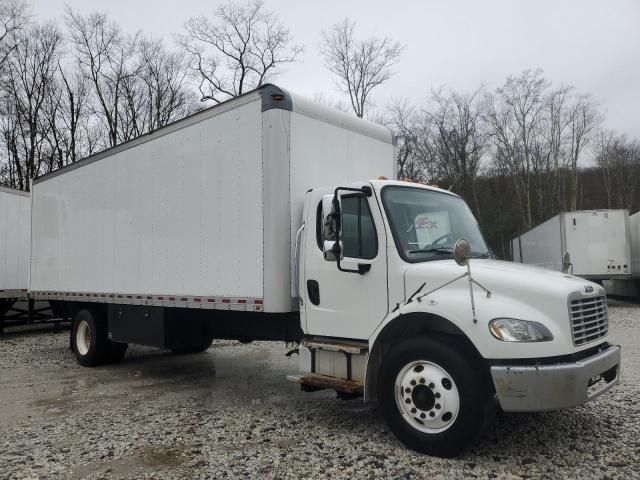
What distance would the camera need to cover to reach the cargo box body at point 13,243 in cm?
1327

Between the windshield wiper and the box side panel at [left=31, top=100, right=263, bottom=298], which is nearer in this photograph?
the windshield wiper

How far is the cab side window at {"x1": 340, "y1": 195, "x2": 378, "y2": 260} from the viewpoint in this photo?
203 inches

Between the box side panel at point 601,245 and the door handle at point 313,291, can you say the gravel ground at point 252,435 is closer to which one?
the door handle at point 313,291

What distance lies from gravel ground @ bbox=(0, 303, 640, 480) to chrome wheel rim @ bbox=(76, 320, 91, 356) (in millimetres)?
1268

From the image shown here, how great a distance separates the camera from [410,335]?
16.2 ft

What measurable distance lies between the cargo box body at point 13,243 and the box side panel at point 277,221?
10.4m

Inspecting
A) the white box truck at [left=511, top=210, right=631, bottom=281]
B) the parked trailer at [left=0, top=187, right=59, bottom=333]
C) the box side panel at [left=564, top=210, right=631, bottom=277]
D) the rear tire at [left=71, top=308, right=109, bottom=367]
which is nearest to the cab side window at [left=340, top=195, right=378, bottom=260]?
the rear tire at [left=71, top=308, right=109, bottom=367]

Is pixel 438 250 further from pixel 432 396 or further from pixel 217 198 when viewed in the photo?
pixel 217 198

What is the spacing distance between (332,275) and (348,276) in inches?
7.8

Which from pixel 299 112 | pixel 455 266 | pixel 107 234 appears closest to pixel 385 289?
pixel 455 266

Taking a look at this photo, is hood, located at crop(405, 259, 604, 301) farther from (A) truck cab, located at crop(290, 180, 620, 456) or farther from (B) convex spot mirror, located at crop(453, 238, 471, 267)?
(B) convex spot mirror, located at crop(453, 238, 471, 267)

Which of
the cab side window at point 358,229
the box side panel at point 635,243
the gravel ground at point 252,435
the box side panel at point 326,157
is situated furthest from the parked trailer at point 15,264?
the box side panel at point 635,243

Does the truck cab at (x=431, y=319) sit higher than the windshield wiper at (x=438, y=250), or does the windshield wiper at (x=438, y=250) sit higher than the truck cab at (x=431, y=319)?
the windshield wiper at (x=438, y=250)

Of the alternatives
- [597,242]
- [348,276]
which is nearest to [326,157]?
[348,276]
